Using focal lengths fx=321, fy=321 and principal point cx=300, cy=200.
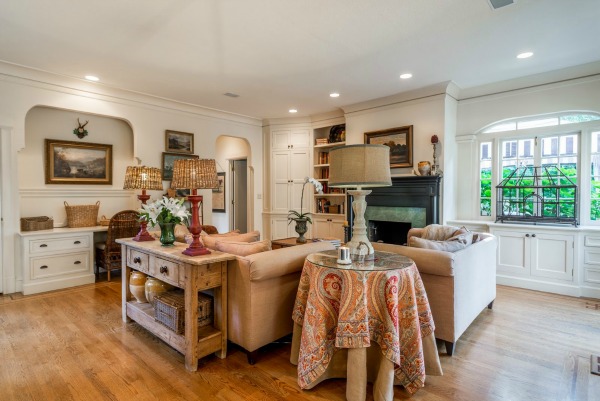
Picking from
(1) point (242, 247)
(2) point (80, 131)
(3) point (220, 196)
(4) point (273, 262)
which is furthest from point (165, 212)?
(3) point (220, 196)

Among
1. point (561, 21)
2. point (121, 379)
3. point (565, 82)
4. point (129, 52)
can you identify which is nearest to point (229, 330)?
point (121, 379)

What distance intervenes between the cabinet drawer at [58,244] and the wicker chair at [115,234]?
0.25m

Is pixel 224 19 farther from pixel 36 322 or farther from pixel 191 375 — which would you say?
pixel 36 322

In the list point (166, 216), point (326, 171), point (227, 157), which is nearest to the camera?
point (166, 216)

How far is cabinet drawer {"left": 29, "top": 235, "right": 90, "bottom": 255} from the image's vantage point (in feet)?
13.0

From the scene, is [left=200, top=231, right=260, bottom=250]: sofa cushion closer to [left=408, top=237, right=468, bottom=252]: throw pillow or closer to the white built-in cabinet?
[left=408, top=237, right=468, bottom=252]: throw pillow

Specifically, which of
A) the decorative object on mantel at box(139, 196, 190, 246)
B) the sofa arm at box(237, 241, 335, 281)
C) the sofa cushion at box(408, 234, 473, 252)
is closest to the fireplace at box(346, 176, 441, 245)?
the sofa cushion at box(408, 234, 473, 252)

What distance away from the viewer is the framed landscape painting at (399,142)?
495 centimetres

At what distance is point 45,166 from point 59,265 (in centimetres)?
144

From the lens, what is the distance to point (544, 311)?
132 inches

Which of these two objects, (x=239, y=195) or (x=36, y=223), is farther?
(x=239, y=195)

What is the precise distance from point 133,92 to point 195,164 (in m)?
3.29

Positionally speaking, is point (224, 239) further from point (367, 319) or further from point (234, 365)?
point (367, 319)

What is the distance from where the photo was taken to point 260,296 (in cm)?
232
